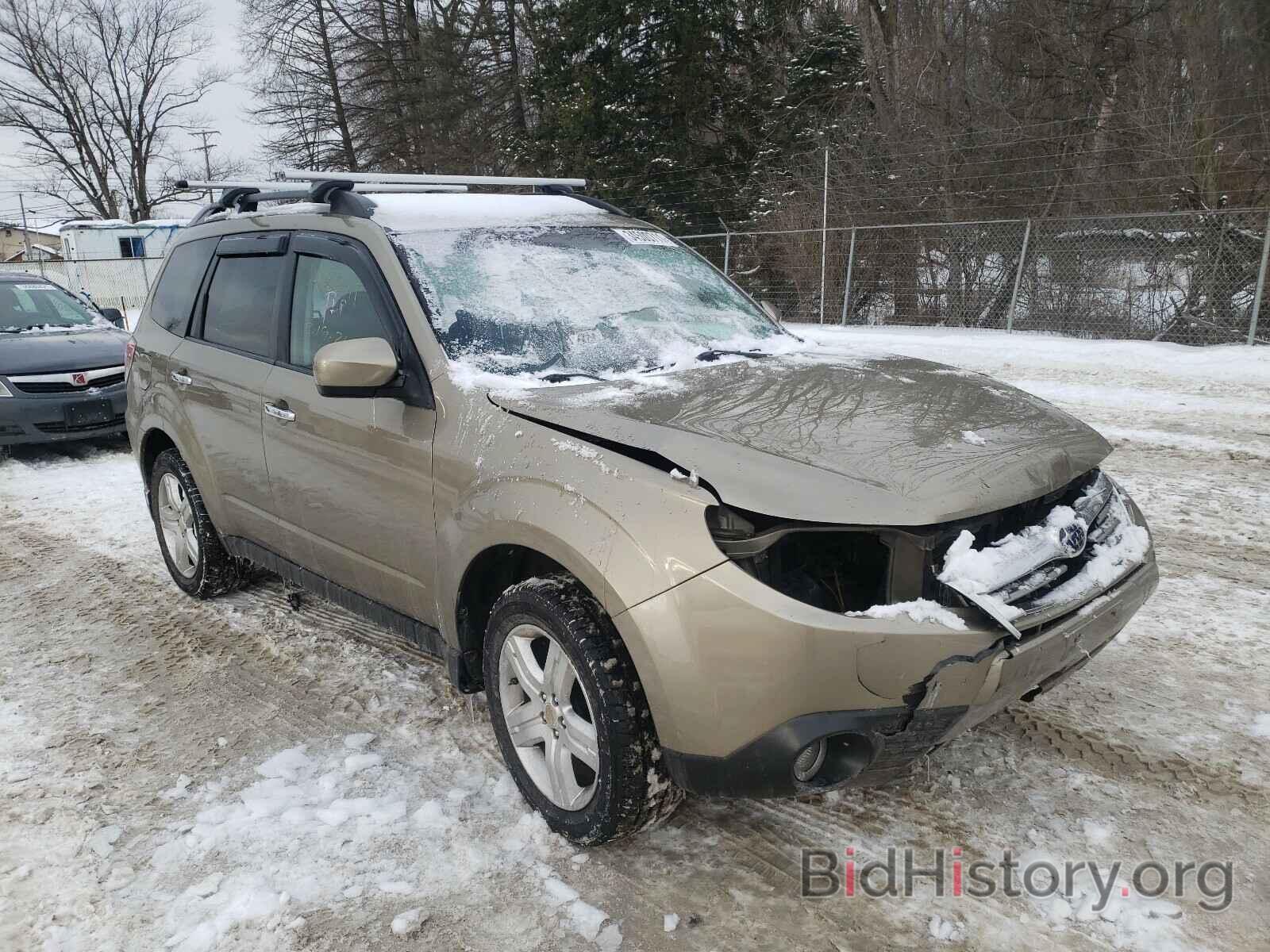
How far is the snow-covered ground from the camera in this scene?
7.79 feet

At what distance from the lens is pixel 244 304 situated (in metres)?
4.02

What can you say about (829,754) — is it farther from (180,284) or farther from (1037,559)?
(180,284)

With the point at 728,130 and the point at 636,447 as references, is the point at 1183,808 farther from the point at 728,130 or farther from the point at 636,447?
the point at 728,130

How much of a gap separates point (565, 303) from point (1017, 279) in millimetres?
12409

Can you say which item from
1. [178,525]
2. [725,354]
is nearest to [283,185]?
[178,525]

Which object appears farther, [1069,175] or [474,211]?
[1069,175]

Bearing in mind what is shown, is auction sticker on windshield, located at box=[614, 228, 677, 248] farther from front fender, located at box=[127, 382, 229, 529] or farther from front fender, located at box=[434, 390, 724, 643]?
front fender, located at box=[127, 382, 229, 529]

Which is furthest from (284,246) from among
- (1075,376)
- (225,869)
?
(1075,376)

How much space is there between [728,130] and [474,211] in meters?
21.2

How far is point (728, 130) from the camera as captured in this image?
2314cm

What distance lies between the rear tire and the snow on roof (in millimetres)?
1895

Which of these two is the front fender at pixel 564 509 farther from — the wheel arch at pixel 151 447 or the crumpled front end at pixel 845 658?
the wheel arch at pixel 151 447

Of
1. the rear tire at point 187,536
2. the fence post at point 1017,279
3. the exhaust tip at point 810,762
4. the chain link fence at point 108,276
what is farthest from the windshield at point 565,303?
the chain link fence at point 108,276

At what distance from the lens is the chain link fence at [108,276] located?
1220 inches
